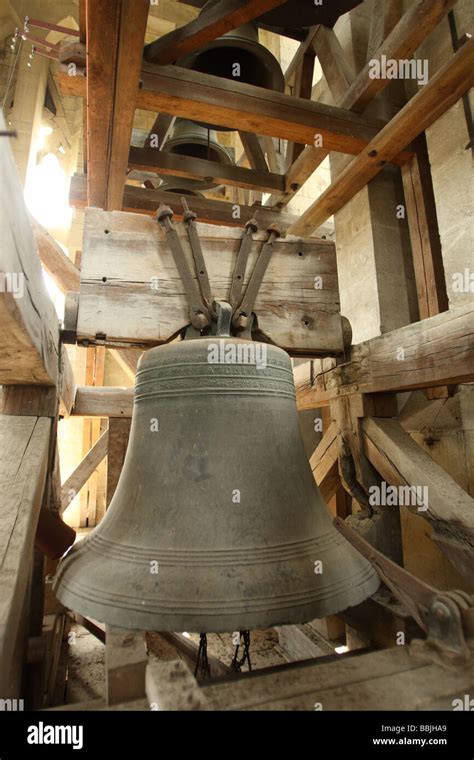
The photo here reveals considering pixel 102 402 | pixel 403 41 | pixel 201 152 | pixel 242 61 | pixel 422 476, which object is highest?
pixel 201 152

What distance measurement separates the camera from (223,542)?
1.24 metres

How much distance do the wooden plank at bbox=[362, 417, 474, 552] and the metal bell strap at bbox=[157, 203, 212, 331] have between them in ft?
3.18

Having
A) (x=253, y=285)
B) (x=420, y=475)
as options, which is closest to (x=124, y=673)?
(x=420, y=475)

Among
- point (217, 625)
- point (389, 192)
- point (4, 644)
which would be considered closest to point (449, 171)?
point (389, 192)

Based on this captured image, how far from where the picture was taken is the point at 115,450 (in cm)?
329

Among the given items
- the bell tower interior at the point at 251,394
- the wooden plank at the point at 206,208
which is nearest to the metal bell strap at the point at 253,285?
the bell tower interior at the point at 251,394

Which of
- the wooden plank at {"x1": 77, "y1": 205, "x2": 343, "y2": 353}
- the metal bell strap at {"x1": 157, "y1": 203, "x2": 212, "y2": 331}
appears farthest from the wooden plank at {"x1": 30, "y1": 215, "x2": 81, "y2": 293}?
the metal bell strap at {"x1": 157, "y1": 203, "x2": 212, "y2": 331}

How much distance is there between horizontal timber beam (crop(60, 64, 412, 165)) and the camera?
215 centimetres

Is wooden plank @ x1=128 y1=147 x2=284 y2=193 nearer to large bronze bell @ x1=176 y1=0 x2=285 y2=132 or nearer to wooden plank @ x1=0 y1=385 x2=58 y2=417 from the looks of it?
large bronze bell @ x1=176 y1=0 x2=285 y2=132

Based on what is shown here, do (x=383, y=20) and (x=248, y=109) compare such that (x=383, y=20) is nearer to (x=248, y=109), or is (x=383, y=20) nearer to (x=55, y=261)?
(x=248, y=109)

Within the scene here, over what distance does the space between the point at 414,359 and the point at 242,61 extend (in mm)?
2266

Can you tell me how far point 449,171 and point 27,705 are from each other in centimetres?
306
